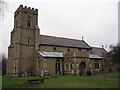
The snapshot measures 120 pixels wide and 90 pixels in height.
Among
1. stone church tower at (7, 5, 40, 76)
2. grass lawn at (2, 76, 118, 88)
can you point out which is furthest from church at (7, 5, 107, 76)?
grass lawn at (2, 76, 118, 88)

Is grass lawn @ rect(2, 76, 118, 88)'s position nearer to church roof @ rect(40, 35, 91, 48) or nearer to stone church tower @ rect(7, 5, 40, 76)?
stone church tower @ rect(7, 5, 40, 76)

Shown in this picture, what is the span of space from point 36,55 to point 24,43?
463 centimetres

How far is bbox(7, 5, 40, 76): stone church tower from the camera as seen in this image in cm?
3844

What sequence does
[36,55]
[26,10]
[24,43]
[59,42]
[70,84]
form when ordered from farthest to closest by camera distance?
[59,42] → [26,10] → [36,55] → [24,43] → [70,84]

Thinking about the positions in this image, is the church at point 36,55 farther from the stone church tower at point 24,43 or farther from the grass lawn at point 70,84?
the grass lawn at point 70,84

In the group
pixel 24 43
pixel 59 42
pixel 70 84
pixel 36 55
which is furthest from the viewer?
pixel 59 42

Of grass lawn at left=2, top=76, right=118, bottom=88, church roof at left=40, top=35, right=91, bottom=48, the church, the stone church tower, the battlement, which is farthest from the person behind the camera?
church roof at left=40, top=35, right=91, bottom=48

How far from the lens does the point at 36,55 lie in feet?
132

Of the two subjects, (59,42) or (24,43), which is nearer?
(24,43)

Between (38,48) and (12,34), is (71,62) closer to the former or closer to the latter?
(38,48)

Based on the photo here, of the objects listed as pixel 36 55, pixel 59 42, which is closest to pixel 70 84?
pixel 36 55

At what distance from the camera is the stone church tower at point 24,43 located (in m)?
38.4

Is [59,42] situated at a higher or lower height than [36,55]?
higher

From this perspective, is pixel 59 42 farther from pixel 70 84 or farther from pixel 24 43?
pixel 70 84
